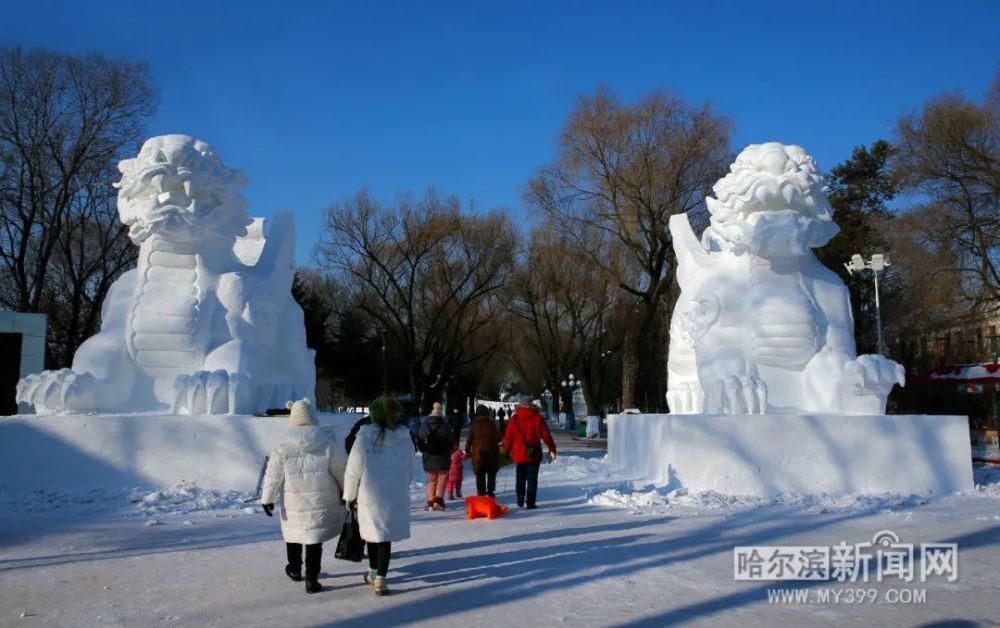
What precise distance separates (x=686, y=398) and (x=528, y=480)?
307 cm

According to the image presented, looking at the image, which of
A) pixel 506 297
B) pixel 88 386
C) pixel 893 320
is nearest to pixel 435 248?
pixel 506 297

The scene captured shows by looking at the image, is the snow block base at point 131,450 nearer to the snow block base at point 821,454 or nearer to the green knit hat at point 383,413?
the green knit hat at point 383,413

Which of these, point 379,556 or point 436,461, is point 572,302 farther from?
point 379,556

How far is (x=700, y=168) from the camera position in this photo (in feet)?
66.3

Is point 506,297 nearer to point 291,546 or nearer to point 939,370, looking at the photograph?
point 939,370

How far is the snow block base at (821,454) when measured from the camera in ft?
27.7

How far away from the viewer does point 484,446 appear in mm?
8711

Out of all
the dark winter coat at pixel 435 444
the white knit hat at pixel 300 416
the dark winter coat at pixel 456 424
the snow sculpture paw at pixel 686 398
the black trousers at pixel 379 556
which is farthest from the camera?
the dark winter coat at pixel 456 424

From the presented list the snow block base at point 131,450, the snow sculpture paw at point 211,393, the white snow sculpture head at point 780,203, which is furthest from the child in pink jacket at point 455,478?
the white snow sculpture head at point 780,203

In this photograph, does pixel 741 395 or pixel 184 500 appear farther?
pixel 741 395

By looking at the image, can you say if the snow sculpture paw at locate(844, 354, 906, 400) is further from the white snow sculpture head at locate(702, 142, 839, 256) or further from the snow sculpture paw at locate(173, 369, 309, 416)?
the snow sculpture paw at locate(173, 369, 309, 416)

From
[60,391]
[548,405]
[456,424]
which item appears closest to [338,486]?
[60,391]

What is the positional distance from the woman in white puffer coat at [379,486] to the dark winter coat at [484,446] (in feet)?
12.8

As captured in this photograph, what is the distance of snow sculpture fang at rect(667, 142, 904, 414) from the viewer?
880cm
